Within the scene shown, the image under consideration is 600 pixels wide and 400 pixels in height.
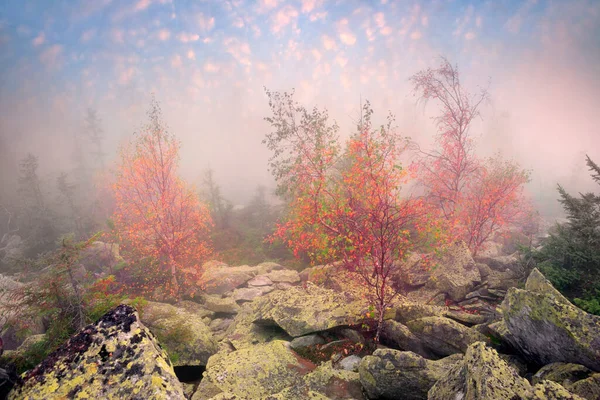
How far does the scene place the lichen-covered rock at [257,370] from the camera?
767 centimetres

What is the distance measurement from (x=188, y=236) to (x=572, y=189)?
123 m

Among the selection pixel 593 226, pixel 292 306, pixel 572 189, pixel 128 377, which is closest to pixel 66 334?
pixel 128 377

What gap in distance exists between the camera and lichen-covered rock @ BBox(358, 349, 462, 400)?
6.44m

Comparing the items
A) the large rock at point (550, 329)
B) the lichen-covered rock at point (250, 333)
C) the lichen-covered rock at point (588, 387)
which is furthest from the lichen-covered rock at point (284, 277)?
the lichen-covered rock at point (588, 387)

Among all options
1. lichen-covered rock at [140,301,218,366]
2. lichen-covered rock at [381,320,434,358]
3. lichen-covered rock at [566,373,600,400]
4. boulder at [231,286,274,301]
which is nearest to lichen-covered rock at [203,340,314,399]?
lichen-covered rock at [140,301,218,366]

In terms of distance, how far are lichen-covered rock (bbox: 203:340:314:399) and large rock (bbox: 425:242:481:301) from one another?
938 centimetres

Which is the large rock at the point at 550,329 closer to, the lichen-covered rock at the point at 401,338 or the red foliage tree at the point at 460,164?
the lichen-covered rock at the point at 401,338

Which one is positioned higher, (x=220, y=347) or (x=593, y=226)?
(x=593, y=226)

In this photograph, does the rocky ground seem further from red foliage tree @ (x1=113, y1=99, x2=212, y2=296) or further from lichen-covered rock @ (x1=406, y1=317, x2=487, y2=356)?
red foliage tree @ (x1=113, y1=99, x2=212, y2=296)

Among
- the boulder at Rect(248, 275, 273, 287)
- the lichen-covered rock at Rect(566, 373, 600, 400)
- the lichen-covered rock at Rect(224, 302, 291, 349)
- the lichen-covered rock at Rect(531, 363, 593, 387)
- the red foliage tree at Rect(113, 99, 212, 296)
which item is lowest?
the boulder at Rect(248, 275, 273, 287)

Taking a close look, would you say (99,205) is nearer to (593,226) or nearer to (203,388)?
(203,388)

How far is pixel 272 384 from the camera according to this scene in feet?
25.8

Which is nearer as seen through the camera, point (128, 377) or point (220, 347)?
point (128, 377)

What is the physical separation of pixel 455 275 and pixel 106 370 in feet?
52.6
